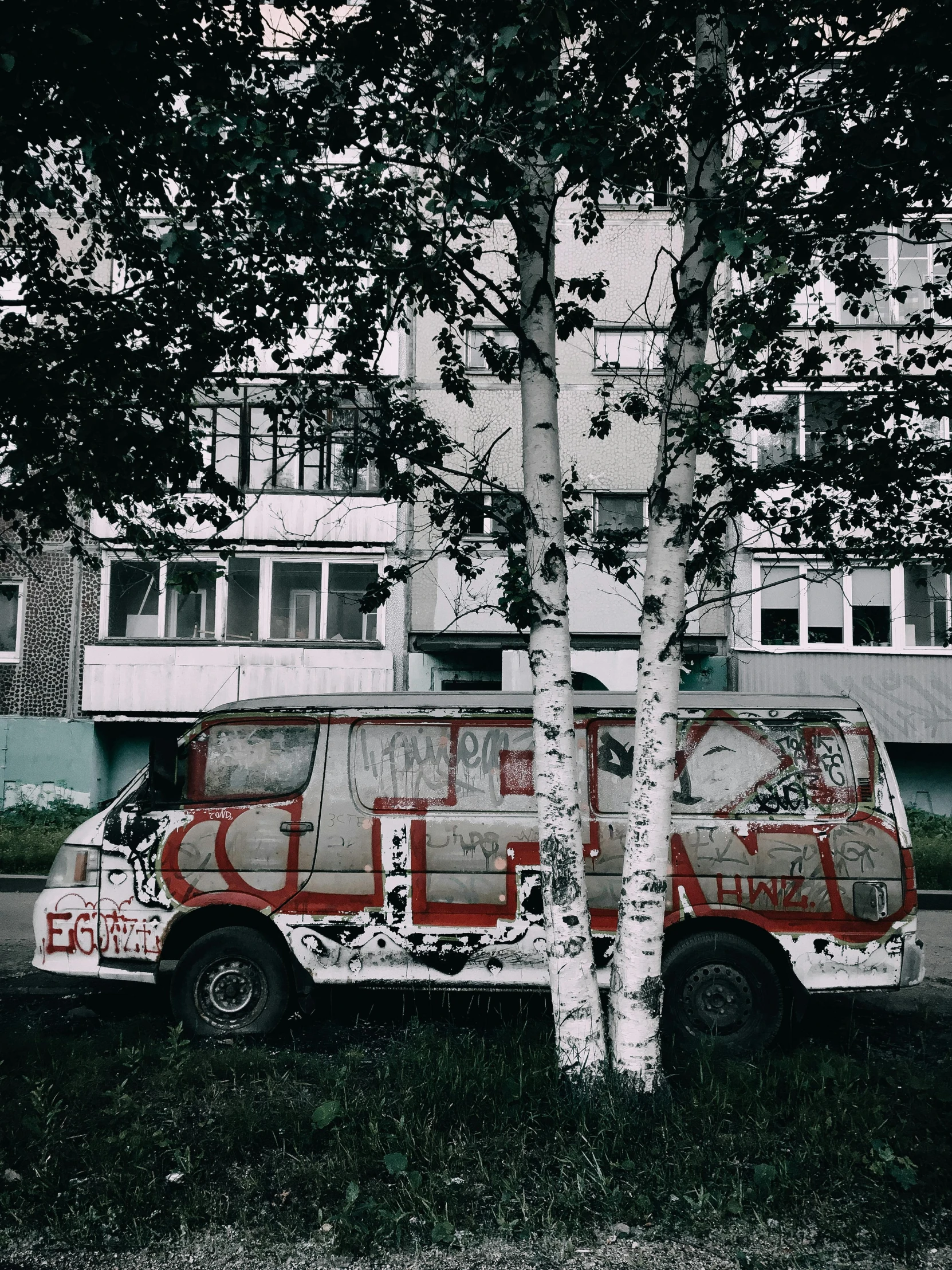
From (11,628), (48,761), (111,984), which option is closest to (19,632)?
(11,628)

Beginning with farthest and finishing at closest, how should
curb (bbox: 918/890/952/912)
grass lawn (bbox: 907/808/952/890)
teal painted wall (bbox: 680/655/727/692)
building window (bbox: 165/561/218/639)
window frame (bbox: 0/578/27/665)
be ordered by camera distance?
window frame (bbox: 0/578/27/665), building window (bbox: 165/561/218/639), teal painted wall (bbox: 680/655/727/692), grass lawn (bbox: 907/808/952/890), curb (bbox: 918/890/952/912)

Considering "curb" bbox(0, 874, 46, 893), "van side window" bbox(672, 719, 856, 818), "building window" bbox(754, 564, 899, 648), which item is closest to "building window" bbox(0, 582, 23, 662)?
"curb" bbox(0, 874, 46, 893)

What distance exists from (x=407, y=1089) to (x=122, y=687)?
15.5 meters

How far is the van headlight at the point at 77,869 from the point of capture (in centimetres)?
574

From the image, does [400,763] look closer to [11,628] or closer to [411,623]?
[411,623]

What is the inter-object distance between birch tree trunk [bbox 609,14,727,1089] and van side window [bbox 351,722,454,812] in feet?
5.62

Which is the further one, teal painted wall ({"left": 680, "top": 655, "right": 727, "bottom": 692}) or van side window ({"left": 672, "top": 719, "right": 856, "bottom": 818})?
teal painted wall ({"left": 680, "top": 655, "right": 727, "bottom": 692})

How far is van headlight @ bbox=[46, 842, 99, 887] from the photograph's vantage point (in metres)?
5.74

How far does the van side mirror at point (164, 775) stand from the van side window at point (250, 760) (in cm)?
7

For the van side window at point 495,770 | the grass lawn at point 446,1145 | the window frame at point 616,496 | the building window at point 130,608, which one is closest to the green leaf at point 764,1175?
the grass lawn at point 446,1145

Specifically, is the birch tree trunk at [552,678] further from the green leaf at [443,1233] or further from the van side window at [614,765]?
the van side window at [614,765]

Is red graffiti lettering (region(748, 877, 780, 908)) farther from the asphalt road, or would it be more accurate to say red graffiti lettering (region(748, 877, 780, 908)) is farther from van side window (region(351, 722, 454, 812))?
van side window (region(351, 722, 454, 812))

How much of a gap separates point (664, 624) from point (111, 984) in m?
5.08

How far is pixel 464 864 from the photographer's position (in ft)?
18.9
